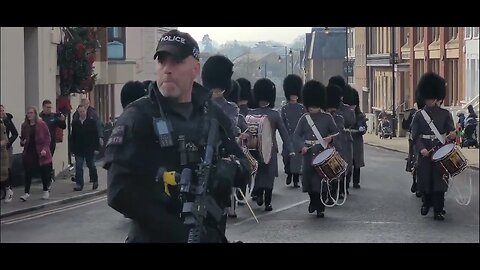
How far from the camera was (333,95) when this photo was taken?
600 cm

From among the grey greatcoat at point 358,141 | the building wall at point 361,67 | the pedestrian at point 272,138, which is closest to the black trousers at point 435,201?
the grey greatcoat at point 358,141

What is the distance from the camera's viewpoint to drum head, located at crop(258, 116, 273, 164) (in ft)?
20.9

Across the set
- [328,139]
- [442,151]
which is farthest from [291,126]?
[442,151]

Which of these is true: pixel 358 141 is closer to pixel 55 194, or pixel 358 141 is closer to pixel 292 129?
pixel 292 129

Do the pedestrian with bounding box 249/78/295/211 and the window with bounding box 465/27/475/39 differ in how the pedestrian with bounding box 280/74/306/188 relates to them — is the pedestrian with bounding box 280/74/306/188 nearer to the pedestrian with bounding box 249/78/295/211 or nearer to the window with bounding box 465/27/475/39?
the pedestrian with bounding box 249/78/295/211

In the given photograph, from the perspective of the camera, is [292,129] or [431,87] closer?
[431,87]

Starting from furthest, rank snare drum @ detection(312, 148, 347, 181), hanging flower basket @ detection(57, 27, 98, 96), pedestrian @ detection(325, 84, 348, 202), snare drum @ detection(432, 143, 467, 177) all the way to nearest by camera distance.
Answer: snare drum @ detection(312, 148, 347, 181) < pedestrian @ detection(325, 84, 348, 202) < snare drum @ detection(432, 143, 467, 177) < hanging flower basket @ detection(57, 27, 98, 96)

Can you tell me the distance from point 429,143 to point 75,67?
83.8 inches

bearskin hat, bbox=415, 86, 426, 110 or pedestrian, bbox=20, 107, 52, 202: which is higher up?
bearskin hat, bbox=415, 86, 426, 110

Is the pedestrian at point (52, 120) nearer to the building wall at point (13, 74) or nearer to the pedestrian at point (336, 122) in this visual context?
the building wall at point (13, 74)

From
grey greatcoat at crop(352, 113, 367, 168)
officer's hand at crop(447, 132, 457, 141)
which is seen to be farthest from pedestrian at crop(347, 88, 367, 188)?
officer's hand at crop(447, 132, 457, 141)

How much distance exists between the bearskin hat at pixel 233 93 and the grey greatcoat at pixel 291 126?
89 centimetres

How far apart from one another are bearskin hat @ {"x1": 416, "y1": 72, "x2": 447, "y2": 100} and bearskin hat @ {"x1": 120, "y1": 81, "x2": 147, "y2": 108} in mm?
1335
